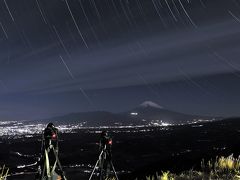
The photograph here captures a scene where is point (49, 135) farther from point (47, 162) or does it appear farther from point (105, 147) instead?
point (105, 147)

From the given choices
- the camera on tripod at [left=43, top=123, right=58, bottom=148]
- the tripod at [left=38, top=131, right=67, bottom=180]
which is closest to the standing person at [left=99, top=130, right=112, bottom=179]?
the tripod at [left=38, top=131, right=67, bottom=180]

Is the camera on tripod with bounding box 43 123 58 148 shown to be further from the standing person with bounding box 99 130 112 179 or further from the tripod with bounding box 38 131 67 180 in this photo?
the standing person with bounding box 99 130 112 179

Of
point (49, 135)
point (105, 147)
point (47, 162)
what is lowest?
point (47, 162)

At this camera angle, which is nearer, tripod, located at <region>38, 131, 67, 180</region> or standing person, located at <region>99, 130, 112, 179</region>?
tripod, located at <region>38, 131, 67, 180</region>

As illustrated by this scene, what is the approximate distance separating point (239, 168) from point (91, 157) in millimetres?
78390

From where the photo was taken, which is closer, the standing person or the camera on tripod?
the camera on tripod

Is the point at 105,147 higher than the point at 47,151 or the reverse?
higher

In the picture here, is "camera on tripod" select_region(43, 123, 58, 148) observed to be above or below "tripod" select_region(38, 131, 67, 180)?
above

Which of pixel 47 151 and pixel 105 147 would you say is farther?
pixel 105 147

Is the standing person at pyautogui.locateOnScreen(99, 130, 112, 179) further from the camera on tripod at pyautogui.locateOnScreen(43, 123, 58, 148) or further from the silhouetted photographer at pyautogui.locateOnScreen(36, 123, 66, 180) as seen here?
the camera on tripod at pyautogui.locateOnScreen(43, 123, 58, 148)

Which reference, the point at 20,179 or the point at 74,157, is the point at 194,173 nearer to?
the point at 20,179

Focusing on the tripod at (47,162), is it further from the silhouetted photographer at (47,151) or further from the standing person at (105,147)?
the standing person at (105,147)

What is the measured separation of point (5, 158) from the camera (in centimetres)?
9444

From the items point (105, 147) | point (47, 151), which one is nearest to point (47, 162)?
point (47, 151)
